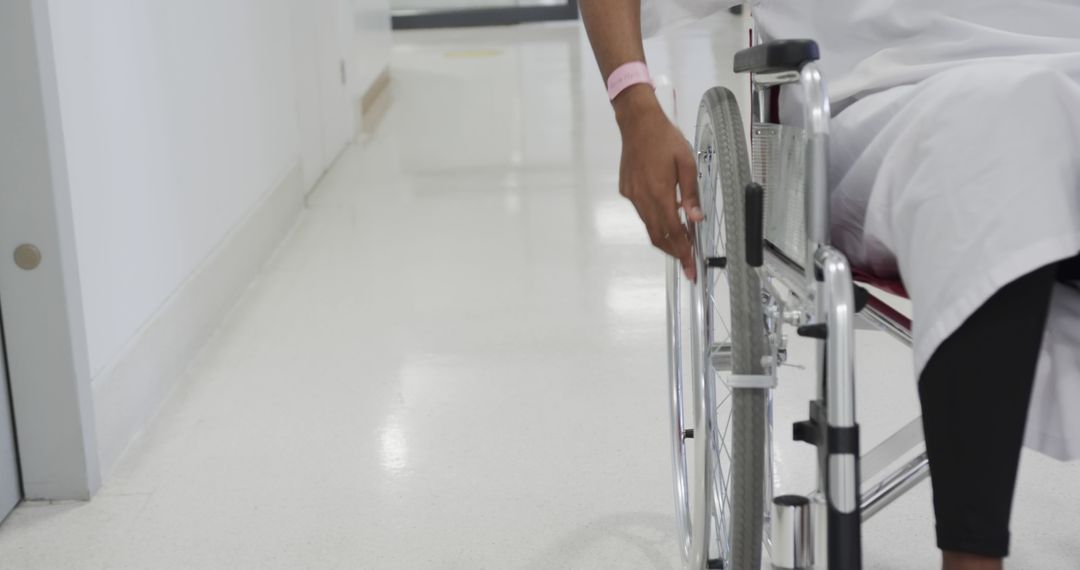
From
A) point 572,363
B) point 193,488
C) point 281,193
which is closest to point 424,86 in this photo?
point 281,193

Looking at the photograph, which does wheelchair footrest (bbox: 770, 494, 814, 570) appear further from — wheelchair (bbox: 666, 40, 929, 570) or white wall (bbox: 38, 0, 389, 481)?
white wall (bbox: 38, 0, 389, 481)

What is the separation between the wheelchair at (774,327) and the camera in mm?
939

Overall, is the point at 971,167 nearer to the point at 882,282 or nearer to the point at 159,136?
the point at 882,282

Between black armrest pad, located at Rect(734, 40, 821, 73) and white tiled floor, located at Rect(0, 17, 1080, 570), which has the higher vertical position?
black armrest pad, located at Rect(734, 40, 821, 73)

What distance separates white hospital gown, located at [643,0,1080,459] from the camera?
0.94 m

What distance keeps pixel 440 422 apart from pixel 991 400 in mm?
1316

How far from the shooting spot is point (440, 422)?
7.03 feet

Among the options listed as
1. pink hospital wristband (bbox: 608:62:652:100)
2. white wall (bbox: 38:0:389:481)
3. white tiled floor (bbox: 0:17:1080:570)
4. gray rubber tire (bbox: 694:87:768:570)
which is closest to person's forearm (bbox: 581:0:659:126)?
pink hospital wristband (bbox: 608:62:652:100)

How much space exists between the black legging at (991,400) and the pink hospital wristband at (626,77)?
1.51 ft

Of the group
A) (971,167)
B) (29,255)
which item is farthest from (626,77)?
(29,255)

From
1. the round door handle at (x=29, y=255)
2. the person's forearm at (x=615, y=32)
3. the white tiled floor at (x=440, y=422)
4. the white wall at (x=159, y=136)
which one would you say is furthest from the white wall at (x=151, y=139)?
the person's forearm at (x=615, y=32)

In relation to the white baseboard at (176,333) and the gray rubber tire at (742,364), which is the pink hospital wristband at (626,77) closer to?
the gray rubber tire at (742,364)

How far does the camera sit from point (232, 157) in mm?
2910

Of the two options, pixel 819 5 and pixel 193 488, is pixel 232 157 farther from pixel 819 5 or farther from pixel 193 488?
pixel 819 5
